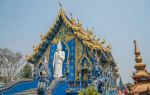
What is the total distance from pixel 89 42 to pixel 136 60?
12636 mm

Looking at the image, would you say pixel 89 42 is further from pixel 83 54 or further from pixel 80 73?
pixel 80 73

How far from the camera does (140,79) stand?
6.42 metres

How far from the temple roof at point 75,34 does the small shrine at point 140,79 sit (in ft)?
39.9

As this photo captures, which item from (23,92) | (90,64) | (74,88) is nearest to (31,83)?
(23,92)

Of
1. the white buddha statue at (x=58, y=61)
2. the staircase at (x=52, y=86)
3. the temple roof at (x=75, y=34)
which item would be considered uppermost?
the temple roof at (x=75, y=34)

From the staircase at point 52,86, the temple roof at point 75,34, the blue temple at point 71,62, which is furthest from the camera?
the temple roof at point 75,34

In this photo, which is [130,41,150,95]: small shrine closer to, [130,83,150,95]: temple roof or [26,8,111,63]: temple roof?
[130,83,150,95]: temple roof

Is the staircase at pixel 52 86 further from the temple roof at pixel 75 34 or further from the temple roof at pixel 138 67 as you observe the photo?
the temple roof at pixel 138 67

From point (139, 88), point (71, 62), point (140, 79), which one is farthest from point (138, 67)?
point (71, 62)

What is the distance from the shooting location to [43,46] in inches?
878

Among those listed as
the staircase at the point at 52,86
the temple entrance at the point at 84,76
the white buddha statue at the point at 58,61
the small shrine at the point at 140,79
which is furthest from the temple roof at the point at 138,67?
the white buddha statue at the point at 58,61

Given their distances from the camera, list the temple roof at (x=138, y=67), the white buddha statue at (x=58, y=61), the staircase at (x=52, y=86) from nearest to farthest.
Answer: the temple roof at (x=138, y=67) → the staircase at (x=52, y=86) → the white buddha statue at (x=58, y=61)

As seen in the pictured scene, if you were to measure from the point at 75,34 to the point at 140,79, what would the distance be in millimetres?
13865

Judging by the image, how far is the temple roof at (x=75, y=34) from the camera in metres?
19.4
